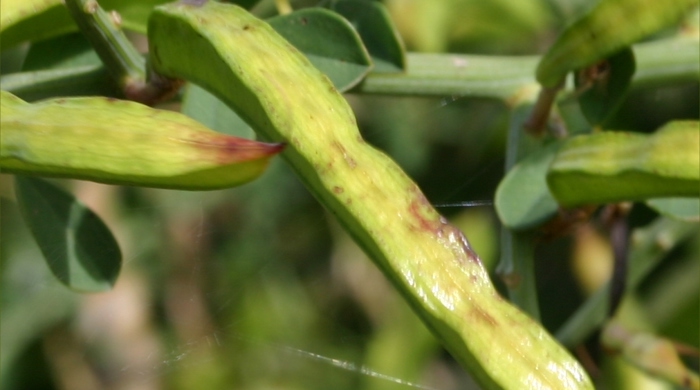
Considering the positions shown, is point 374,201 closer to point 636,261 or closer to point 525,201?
point 525,201

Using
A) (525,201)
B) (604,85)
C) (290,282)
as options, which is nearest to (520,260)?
(525,201)

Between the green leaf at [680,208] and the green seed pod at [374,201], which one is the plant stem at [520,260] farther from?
the green seed pod at [374,201]

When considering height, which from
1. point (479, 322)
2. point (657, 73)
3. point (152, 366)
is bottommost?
point (152, 366)

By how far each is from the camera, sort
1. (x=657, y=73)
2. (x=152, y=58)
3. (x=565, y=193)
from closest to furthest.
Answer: (x=152, y=58) → (x=565, y=193) → (x=657, y=73)

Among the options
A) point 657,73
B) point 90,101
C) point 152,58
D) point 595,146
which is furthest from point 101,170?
point 657,73

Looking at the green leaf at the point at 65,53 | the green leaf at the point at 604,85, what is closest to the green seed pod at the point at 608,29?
the green leaf at the point at 604,85

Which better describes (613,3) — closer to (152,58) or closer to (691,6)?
(691,6)

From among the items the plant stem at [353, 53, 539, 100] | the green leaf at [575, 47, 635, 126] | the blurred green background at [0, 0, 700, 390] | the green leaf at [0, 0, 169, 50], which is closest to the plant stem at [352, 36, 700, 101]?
the plant stem at [353, 53, 539, 100]
